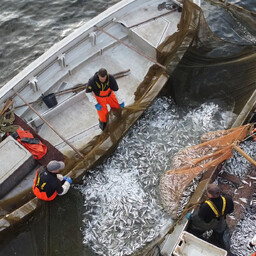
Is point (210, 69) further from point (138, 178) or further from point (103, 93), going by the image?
point (138, 178)

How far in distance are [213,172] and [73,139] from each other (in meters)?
3.55

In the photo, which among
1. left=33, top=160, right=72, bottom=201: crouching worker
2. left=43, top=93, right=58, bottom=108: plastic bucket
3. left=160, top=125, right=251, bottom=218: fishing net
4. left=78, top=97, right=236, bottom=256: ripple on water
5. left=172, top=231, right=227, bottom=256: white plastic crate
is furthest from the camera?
left=43, top=93, right=58, bottom=108: plastic bucket

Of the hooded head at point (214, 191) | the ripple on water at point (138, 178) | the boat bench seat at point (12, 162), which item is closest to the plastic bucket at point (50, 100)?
the boat bench seat at point (12, 162)

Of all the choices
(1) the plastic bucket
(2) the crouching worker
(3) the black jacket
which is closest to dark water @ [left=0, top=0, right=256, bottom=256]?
(2) the crouching worker

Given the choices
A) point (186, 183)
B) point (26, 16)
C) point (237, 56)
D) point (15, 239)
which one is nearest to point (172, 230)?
point (186, 183)

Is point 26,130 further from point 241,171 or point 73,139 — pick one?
point 241,171

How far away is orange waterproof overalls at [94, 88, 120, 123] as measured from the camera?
7350 mm

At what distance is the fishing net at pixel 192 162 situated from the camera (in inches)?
262

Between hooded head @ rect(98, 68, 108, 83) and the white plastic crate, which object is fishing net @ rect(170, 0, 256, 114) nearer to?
hooded head @ rect(98, 68, 108, 83)

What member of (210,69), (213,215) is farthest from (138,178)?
(210,69)

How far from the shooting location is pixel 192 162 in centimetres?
685

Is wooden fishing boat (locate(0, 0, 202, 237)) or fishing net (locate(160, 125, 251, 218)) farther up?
wooden fishing boat (locate(0, 0, 202, 237))

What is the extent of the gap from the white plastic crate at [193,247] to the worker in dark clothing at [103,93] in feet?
10.7

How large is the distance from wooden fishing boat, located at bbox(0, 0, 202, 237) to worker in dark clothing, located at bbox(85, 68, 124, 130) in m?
0.42
